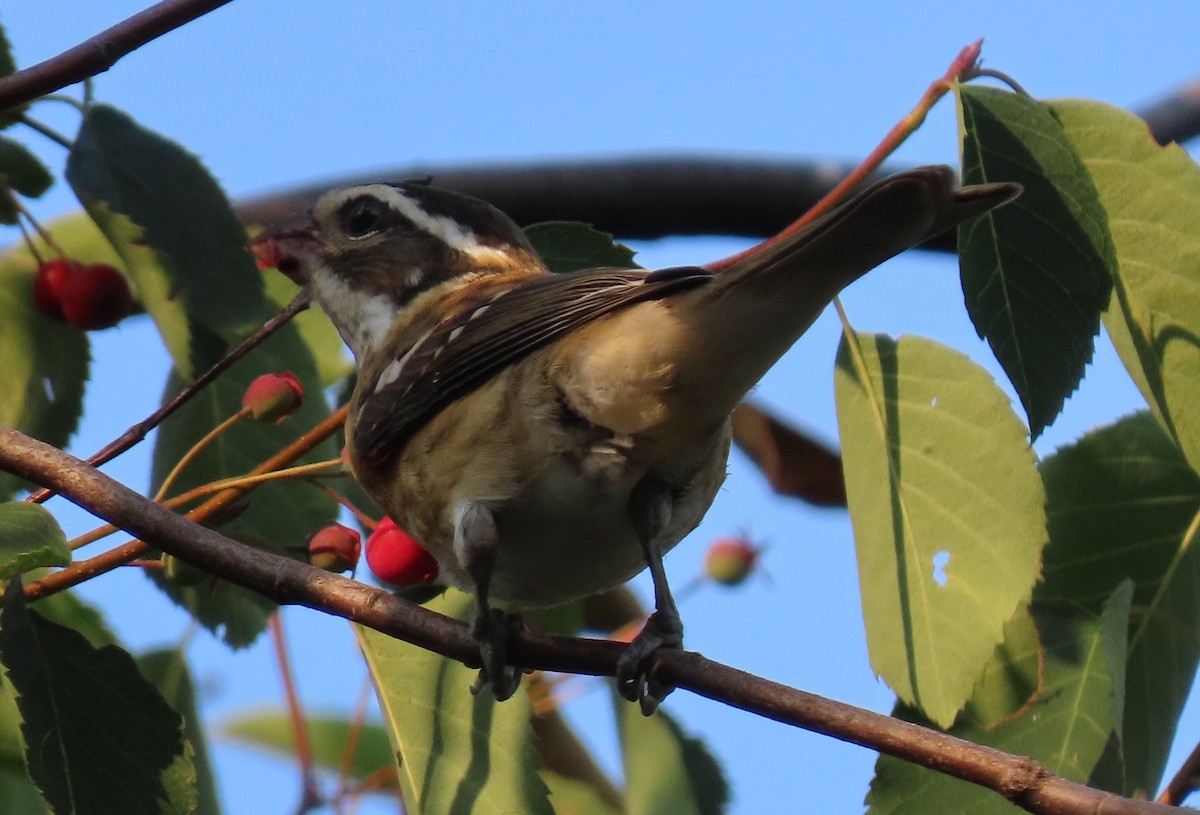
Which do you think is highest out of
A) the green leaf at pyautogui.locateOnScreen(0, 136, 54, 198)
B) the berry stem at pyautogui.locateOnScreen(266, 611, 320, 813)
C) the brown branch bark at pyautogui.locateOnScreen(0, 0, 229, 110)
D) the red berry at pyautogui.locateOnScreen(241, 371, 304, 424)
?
the brown branch bark at pyautogui.locateOnScreen(0, 0, 229, 110)

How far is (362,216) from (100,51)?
1685mm

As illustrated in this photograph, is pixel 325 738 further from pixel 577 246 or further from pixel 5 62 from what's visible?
pixel 5 62

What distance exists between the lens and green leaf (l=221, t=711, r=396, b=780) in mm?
5168

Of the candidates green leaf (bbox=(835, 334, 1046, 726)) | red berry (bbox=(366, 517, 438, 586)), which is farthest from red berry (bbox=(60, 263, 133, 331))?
green leaf (bbox=(835, 334, 1046, 726))

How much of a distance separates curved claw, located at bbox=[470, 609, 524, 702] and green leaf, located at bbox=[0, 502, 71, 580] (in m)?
0.77


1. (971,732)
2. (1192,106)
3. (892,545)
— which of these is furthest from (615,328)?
(1192,106)

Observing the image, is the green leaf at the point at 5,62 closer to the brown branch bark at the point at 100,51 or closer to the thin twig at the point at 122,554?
the brown branch bark at the point at 100,51

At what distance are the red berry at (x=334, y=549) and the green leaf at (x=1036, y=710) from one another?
1.11 m

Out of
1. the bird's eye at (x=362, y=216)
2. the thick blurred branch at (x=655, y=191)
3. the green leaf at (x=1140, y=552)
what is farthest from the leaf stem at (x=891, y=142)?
the thick blurred branch at (x=655, y=191)

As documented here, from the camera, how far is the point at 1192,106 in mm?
6828

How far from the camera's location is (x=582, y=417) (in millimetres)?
3119

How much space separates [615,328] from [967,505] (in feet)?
2.60

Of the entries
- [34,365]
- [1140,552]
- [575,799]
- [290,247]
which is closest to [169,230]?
[34,365]

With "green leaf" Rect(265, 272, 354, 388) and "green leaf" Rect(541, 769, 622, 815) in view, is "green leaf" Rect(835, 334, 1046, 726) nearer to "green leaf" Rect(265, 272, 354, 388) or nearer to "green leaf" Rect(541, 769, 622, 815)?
"green leaf" Rect(541, 769, 622, 815)
